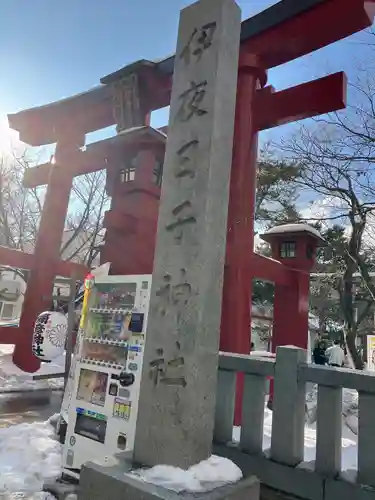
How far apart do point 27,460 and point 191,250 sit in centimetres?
332

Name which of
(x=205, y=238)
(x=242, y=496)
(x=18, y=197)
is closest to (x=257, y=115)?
(x=205, y=238)

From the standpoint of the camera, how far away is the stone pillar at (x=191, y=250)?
236 centimetres

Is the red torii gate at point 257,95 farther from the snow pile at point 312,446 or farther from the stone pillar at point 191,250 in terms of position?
the stone pillar at point 191,250

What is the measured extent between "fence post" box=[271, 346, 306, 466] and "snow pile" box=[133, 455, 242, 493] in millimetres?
1217

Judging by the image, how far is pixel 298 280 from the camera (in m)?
10.0

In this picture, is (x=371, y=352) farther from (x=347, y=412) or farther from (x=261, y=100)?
(x=261, y=100)

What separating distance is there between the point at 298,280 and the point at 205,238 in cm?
808

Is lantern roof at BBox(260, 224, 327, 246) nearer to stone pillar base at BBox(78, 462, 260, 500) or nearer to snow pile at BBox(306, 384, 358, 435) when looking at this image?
snow pile at BBox(306, 384, 358, 435)

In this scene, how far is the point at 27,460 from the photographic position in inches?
162

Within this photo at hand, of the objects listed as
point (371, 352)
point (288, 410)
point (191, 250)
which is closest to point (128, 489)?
point (191, 250)

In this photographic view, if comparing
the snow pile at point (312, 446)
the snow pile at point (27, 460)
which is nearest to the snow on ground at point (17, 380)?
the snow pile at point (27, 460)

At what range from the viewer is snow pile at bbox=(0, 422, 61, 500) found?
3388 mm

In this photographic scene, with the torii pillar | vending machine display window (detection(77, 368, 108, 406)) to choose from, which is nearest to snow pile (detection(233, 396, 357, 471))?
the torii pillar

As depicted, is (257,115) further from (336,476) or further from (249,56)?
(336,476)
